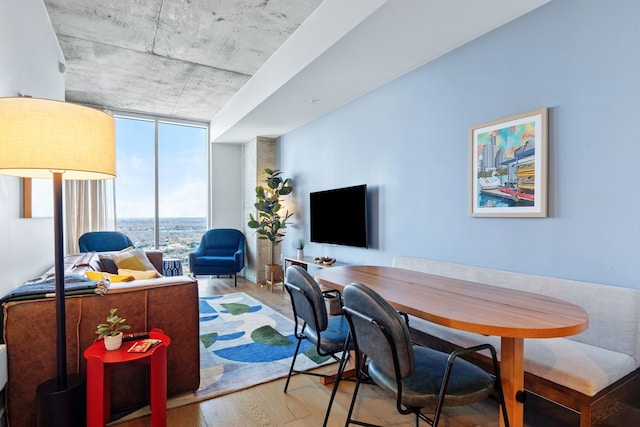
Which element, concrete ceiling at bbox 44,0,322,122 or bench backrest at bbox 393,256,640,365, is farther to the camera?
concrete ceiling at bbox 44,0,322,122

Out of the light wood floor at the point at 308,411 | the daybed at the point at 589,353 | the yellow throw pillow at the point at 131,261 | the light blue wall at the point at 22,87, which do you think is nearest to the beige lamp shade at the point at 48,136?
the light blue wall at the point at 22,87

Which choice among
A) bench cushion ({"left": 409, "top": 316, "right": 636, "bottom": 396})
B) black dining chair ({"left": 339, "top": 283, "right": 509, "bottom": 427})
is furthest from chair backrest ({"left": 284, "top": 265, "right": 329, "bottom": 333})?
bench cushion ({"left": 409, "top": 316, "right": 636, "bottom": 396})

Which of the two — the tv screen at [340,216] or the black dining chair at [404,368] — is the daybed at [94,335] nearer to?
the black dining chair at [404,368]

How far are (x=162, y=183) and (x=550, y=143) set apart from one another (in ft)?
19.4

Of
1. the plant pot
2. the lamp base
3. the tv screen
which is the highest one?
the tv screen

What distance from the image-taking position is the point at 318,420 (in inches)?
78.2

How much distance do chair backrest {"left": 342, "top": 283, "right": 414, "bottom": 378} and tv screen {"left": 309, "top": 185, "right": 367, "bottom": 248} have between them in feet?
7.63

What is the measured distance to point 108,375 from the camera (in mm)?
1901

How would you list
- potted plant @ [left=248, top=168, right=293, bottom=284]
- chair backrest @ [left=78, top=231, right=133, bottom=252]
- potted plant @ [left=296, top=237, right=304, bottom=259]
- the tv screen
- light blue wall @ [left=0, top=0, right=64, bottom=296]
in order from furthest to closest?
potted plant @ [left=248, top=168, right=293, bottom=284], potted plant @ [left=296, top=237, right=304, bottom=259], chair backrest @ [left=78, top=231, right=133, bottom=252], the tv screen, light blue wall @ [left=0, top=0, right=64, bottom=296]

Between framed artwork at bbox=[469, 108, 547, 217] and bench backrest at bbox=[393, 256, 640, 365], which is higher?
framed artwork at bbox=[469, 108, 547, 217]

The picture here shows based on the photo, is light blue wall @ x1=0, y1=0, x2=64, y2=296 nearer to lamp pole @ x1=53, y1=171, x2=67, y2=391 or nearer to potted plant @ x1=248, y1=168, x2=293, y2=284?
lamp pole @ x1=53, y1=171, x2=67, y2=391

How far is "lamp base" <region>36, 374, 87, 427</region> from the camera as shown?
1621 millimetres

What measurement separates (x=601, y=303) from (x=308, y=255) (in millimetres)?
3733

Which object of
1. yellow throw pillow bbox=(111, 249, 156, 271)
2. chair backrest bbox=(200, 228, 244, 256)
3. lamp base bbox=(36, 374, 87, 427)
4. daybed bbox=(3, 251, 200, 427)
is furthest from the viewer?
chair backrest bbox=(200, 228, 244, 256)
